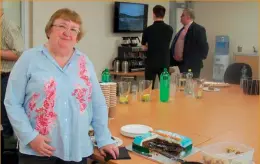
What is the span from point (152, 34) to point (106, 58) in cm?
118

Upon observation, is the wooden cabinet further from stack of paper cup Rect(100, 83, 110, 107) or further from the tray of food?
the tray of food

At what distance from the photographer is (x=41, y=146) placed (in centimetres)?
145

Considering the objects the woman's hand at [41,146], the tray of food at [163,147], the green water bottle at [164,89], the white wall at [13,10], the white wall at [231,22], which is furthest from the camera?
the white wall at [231,22]

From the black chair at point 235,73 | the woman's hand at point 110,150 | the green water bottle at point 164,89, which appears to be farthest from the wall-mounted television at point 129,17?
the woman's hand at point 110,150

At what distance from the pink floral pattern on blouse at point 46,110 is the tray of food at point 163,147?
420 mm

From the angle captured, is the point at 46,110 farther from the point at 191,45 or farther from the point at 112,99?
the point at 191,45

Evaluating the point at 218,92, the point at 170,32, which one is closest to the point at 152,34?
the point at 170,32

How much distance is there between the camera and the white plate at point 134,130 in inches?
73.5

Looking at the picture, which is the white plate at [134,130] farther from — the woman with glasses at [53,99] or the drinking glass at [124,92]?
the drinking glass at [124,92]

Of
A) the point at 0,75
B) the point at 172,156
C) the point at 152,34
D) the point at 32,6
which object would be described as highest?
the point at 32,6

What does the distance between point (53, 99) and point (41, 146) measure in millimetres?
197

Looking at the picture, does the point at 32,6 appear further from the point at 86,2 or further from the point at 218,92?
the point at 218,92

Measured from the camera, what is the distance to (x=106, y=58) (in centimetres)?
545

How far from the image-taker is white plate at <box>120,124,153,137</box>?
6.13 ft
